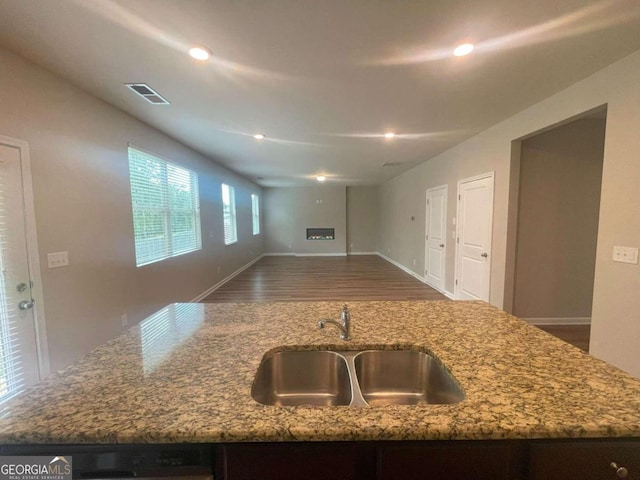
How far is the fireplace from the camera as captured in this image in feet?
34.5

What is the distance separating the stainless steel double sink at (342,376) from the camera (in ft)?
3.98

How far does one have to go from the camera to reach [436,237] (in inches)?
218

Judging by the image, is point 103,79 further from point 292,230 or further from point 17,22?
point 292,230

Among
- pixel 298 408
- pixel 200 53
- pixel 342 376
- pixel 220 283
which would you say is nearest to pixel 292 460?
pixel 298 408

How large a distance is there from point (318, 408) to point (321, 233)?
9751 millimetres

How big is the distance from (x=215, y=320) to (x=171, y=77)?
2040mm

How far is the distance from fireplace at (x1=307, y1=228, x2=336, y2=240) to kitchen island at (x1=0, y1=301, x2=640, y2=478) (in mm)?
9188

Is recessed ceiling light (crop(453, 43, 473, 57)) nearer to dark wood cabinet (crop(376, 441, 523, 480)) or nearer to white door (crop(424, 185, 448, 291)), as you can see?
dark wood cabinet (crop(376, 441, 523, 480))

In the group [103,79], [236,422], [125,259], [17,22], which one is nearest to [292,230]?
[125,259]

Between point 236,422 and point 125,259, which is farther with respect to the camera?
point 125,259

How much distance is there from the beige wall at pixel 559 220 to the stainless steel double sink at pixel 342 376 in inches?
128

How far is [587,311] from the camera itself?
369 centimetres

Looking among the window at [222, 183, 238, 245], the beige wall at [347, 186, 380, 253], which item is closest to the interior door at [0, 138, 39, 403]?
the window at [222, 183, 238, 245]

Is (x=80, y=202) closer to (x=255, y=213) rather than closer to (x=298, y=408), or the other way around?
(x=298, y=408)
